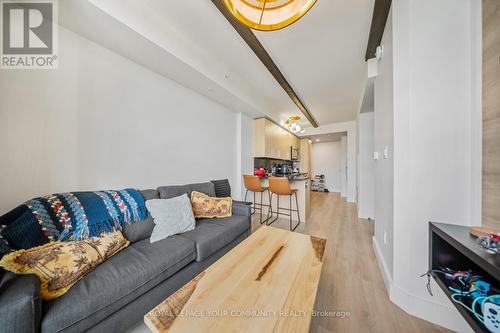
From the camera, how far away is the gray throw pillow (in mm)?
1615

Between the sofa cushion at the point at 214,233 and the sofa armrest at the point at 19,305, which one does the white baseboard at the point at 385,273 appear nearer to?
the sofa cushion at the point at 214,233

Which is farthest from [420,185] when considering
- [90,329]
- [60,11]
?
[60,11]

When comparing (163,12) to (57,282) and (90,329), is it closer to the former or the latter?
(57,282)

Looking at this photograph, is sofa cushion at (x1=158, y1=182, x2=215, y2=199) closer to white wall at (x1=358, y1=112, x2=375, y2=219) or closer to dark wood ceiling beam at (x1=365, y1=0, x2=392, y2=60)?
dark wood ceiling beam at (x1=365, y1=0, x2=392, y2=60)

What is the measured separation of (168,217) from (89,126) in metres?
1.20

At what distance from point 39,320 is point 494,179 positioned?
254 cm

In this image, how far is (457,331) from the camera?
1131mm

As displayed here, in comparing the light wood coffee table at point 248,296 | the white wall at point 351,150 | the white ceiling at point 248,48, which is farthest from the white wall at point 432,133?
the white wall at point 351,150

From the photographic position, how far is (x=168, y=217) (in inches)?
67.2

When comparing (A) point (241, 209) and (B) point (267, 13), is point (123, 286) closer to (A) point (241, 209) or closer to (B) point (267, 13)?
(A) point (241, 209)

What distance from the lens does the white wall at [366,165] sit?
338 centimetres

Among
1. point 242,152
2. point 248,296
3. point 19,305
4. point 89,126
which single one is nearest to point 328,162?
point 242,152

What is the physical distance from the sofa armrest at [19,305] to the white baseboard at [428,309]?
90.0 inches

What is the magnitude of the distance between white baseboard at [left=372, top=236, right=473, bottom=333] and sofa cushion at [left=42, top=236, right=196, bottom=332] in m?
1.74
